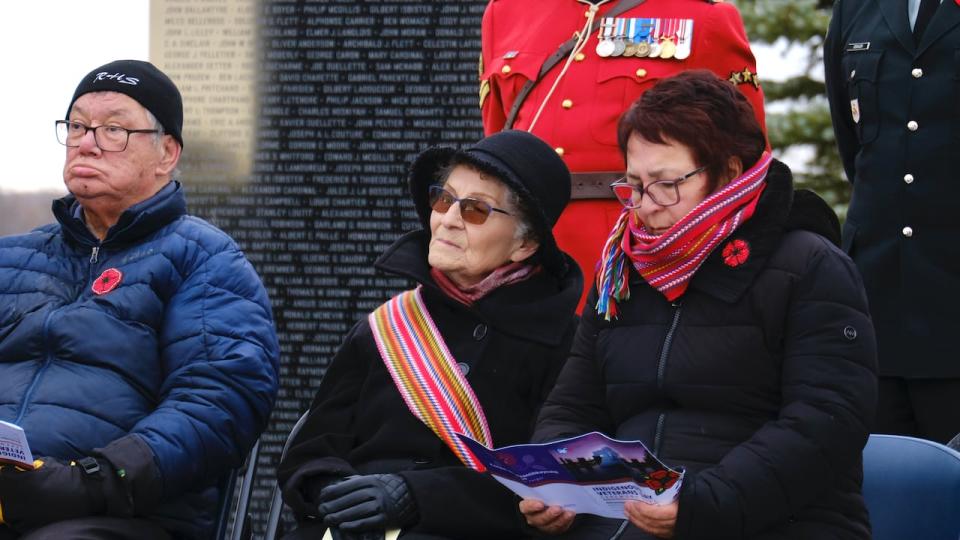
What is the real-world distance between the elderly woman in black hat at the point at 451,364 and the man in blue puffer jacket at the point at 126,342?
29 centimetres

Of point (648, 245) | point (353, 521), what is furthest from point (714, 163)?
point (353, 521)

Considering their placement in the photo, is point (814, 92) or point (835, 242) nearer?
point (835, 242)

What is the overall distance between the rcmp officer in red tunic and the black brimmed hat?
54 cm

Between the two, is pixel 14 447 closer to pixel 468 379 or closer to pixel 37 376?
pixel 37 376

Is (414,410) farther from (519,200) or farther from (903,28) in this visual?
(903,28)

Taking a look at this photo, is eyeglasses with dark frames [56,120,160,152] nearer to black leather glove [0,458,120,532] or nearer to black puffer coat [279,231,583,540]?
black puffer coat [279,231,583,540]

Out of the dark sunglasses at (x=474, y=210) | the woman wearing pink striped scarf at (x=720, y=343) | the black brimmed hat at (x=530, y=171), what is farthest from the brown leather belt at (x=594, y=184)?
the woman wearing pink striped scarf at (x=720, y=343)

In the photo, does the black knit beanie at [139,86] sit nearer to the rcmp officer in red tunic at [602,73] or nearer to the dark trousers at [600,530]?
the rcmp officer in red tunic at [602,73]

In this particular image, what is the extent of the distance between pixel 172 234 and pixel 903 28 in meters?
2.30

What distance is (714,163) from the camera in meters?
3.26

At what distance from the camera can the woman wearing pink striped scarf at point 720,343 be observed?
115 inches

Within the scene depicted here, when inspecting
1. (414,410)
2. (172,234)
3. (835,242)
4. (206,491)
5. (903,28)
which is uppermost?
(903,28)

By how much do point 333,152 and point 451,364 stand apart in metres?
2.71

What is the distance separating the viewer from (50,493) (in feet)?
11.0
